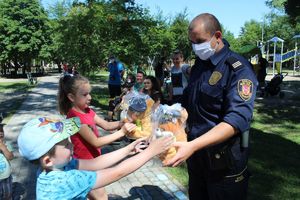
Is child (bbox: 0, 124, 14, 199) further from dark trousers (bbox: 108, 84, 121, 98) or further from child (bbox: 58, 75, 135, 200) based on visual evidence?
dark trousers (bbox: 108, 84, 121, 98)

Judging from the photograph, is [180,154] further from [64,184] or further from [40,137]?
[40,137]

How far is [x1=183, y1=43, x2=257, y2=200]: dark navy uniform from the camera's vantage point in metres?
2.57

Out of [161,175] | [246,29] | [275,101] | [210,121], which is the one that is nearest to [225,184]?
[210,121]

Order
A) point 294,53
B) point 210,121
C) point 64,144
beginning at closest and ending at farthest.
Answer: point 64,144, point 210,121, point 294,53

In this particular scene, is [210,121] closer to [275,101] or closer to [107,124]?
[107,124]

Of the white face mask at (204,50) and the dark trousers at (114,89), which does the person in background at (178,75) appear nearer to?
the dark trousers at (114,89)

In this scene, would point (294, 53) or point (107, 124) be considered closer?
point (107, 124)

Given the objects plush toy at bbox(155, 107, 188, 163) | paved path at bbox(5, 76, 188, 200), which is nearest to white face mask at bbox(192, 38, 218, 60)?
plush toy at bbox(155, 107, 188, 163)

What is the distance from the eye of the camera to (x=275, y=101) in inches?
648

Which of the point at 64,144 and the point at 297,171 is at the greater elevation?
the point at 64,144

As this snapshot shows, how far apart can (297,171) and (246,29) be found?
273 ft

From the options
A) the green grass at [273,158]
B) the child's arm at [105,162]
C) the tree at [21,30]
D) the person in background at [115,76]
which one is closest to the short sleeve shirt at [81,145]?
the child's arm at [105,162]

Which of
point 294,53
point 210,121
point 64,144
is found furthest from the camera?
point 294,53

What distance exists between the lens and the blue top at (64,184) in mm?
→ 2445
